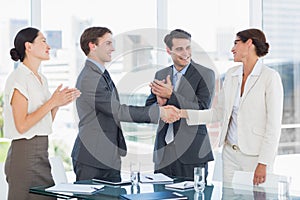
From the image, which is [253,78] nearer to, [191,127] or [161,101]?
[191,127]

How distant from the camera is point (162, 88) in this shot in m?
4.05

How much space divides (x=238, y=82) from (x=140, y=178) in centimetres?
93

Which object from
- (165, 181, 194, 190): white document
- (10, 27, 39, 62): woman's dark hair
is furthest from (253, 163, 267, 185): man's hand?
(10, 27, 39, 62): woman's dark hair

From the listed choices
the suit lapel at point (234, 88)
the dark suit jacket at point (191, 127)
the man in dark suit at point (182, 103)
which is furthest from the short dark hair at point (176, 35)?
the suit lapel at point (234, 88)

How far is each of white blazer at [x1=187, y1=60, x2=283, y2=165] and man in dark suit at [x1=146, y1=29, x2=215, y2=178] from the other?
20 centimetres

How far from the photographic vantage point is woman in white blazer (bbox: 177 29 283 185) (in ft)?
12.1

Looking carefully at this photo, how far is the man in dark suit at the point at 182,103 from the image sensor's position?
3.97 metres

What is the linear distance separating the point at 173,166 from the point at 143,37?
1.42m

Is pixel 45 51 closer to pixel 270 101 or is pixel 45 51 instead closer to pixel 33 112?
pixel 33 112

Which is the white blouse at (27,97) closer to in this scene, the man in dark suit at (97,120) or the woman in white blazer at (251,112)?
the man in dark suit at (97,120)

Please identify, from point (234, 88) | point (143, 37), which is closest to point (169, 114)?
point (234, 88)

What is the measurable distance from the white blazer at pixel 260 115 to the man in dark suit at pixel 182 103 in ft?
0.65

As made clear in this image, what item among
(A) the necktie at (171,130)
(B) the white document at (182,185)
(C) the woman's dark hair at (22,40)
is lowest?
(B) the white document at (182,185)

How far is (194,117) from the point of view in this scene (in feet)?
13.1
